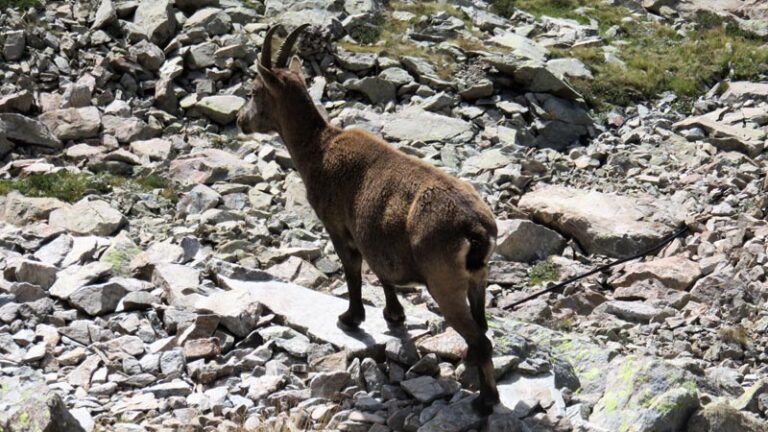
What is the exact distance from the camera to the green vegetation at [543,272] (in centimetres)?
1485

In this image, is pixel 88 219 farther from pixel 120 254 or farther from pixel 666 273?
pixel 666 273

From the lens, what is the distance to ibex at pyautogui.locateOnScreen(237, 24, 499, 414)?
336 inches

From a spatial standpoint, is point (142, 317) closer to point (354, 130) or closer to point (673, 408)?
point (354, 130)

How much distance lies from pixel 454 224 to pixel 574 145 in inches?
508

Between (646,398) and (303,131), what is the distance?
15.2 ft

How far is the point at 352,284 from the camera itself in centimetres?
1034

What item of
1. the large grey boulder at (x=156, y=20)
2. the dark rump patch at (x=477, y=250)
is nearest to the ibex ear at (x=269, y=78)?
the dark rump patch at (x=477, y=250)

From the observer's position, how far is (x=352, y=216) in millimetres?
9930

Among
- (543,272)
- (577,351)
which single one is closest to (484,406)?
(577,351)

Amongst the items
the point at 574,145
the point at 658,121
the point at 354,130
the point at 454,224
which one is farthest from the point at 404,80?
the point at 454,224

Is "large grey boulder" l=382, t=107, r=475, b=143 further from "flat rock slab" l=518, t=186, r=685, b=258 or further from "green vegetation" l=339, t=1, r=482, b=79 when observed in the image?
"flat rock slab" l=518, t=186, r=685, b=258

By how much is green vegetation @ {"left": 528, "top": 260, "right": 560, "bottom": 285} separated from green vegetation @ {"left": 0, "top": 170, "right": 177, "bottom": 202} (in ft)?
19.4

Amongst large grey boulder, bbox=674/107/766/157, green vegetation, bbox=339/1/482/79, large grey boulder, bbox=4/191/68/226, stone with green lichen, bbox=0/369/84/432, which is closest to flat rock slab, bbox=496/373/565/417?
stone with green lichen, bbox=0/369/84/432

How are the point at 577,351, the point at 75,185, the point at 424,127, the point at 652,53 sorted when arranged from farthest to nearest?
1. the point at 652,53
2. the point at 424,127
3. the point at 75,185
4. the point at 577,351
